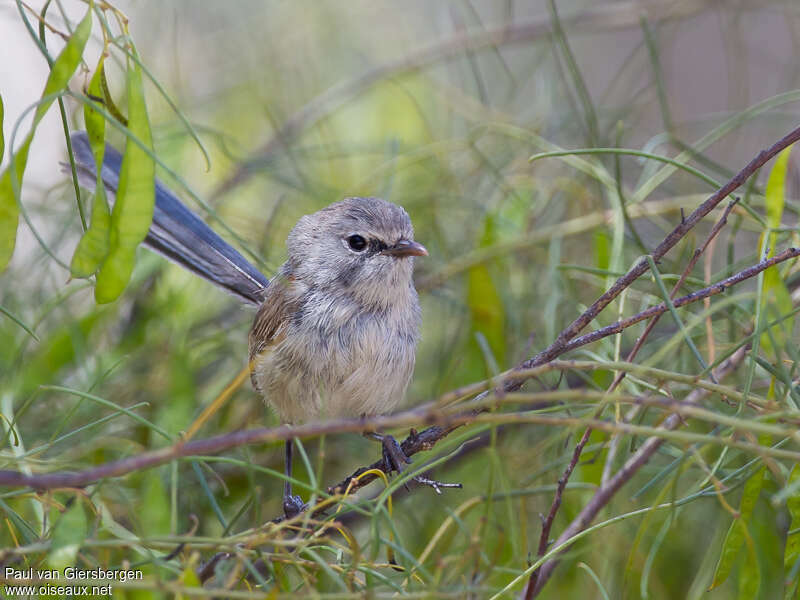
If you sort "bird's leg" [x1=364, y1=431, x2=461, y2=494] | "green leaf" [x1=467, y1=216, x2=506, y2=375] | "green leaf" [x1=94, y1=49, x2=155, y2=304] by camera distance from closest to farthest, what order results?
"green leaf" [x1=94, y1=49, x2=155, y2=304], "bird's leg" [x1=364, y1=431, x2=461, y2=494], "green leaf" [x1=467, y1=216, x2=506, y2=375]

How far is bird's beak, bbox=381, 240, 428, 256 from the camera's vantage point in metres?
2.64

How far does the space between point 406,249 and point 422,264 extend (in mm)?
716

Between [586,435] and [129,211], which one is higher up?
[129,211]

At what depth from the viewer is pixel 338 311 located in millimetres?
2699

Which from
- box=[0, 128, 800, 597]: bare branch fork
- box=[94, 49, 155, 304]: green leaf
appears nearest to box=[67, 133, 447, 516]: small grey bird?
box=[0, 128, 800, 597]: bare branch fork

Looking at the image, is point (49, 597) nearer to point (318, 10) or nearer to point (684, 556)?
point (684, 556)

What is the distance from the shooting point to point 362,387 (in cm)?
268

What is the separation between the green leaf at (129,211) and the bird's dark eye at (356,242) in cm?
121

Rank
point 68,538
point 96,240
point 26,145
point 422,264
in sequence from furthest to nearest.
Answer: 1. point 422,264
2. point 96,240
3. point 26,145
4. point 68,538

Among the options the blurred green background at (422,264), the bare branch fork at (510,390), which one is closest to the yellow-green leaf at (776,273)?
the bare branch fork at (510,390)

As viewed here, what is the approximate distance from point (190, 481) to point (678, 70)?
442 centimetres

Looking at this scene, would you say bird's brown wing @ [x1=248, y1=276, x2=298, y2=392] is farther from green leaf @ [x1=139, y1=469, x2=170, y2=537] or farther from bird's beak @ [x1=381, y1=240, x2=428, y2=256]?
green leaf @ [x1=139, y1=469, x2=170, y2=537]

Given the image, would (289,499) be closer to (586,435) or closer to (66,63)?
(586,435)

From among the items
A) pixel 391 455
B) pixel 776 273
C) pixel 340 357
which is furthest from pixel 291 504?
pixel 776 273
